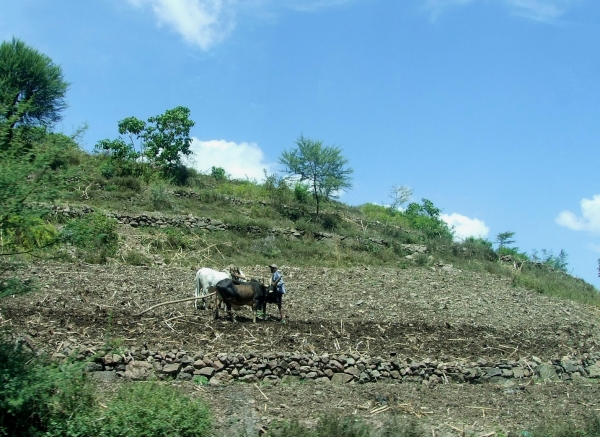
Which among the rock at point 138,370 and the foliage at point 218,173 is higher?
the foliage at point 218,173

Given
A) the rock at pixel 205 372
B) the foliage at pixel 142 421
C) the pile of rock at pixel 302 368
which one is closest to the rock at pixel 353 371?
the pile of rock at pixel 302 368

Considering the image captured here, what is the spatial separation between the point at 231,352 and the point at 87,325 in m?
2.59

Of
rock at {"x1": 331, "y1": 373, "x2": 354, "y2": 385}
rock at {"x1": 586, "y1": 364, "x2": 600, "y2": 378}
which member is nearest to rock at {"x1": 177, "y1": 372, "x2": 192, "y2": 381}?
rock at {"x1": 331, "y1": 373, "x2": 354, "y2": 385}

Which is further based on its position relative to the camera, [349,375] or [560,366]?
[560,366]

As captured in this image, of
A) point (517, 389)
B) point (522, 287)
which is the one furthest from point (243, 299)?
point (522, 287)

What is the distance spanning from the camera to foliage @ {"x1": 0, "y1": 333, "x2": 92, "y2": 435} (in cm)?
676

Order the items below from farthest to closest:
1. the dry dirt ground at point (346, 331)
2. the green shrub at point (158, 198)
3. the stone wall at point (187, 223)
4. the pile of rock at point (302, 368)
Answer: the green shrub at point (158, 198) → the stone wall at point (187, 223) → the pile of rock at point (302, 368) → the dry dirt ground at point (346, 331)

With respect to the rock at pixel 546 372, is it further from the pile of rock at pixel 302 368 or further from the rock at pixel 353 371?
the rock at pixel 353 371

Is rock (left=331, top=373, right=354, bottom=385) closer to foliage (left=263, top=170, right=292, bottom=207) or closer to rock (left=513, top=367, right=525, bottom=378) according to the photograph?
rock (left=513, top=367, right=525, bottom=378)

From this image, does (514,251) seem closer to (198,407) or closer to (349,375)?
(349,375)

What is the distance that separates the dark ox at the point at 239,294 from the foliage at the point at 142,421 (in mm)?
5336

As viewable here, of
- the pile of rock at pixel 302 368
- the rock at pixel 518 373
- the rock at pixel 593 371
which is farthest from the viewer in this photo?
the rock at pixel 593 371

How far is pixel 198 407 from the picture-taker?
736 centimetres

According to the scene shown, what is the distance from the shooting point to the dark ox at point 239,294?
12.7m
